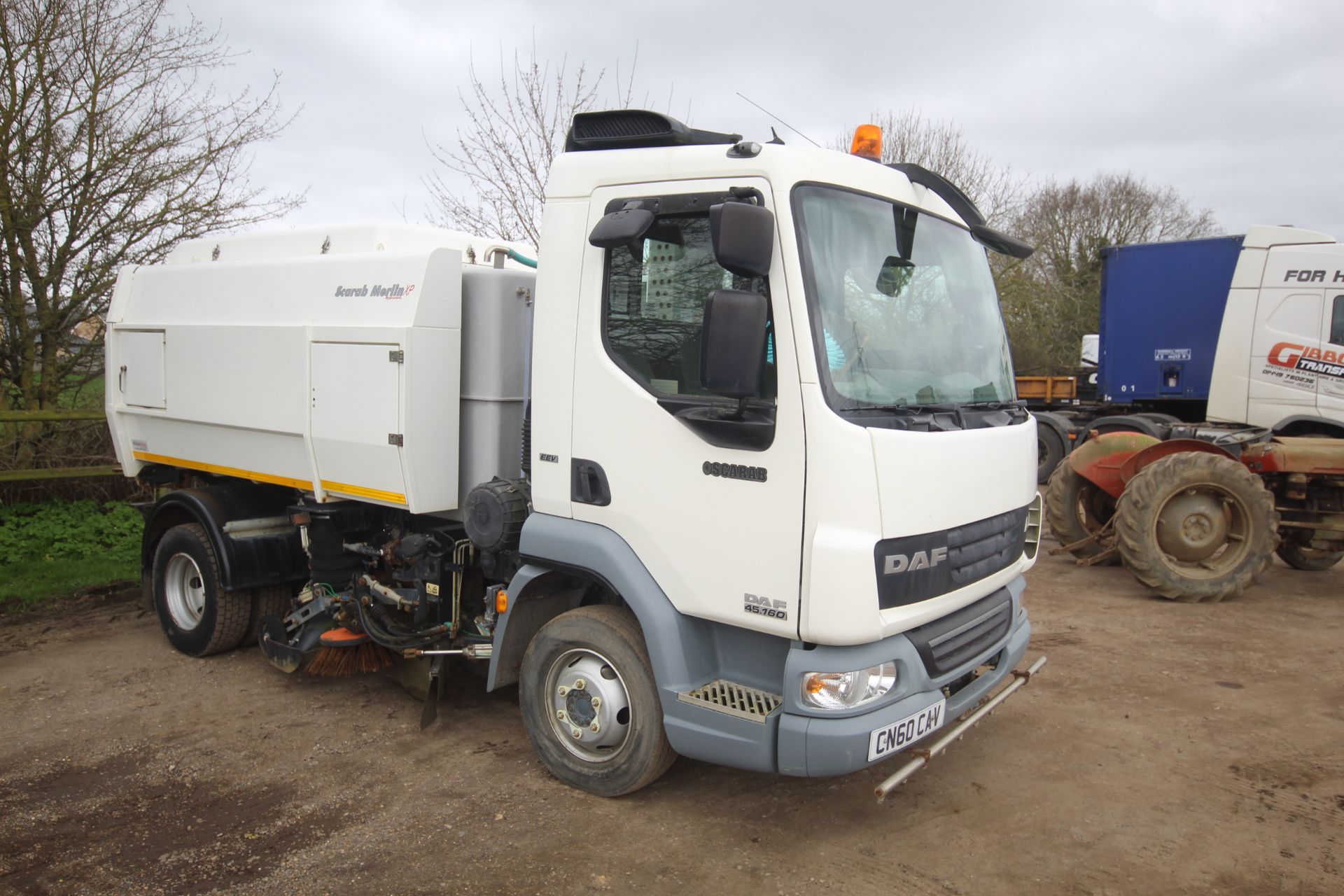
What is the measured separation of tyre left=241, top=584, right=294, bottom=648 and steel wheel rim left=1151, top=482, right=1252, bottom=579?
6.58m

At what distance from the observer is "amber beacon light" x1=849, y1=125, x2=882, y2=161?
13.2 ft

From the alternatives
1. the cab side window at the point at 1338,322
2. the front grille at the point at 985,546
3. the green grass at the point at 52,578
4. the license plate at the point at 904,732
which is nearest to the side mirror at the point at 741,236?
the front grille at the point at 985,546

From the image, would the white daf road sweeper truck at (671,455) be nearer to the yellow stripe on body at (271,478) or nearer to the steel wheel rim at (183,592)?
the yellow stripe on body at (271,478)

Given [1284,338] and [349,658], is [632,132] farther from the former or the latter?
[1284,338]

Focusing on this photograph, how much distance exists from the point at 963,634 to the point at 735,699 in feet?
3.20

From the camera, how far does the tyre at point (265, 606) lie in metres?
5.91

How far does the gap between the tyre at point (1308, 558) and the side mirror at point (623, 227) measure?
25.7 feet

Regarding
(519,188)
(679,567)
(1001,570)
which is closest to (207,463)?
(679,567)

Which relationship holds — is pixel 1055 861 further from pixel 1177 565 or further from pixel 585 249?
pixel 1177 565

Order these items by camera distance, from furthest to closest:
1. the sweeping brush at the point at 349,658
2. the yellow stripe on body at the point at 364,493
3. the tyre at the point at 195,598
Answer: the tyre at the point at 195,598, the sweeping brush at the point at 349,658, the yellow stripe on body at the point at 364,493

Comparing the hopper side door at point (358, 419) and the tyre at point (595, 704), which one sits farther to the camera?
the hopper side door at point (358, 419)

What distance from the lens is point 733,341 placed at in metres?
3.05

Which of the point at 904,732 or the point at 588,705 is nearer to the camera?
the point at 904,732

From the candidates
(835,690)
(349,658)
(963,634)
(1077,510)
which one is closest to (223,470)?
(349,658)
